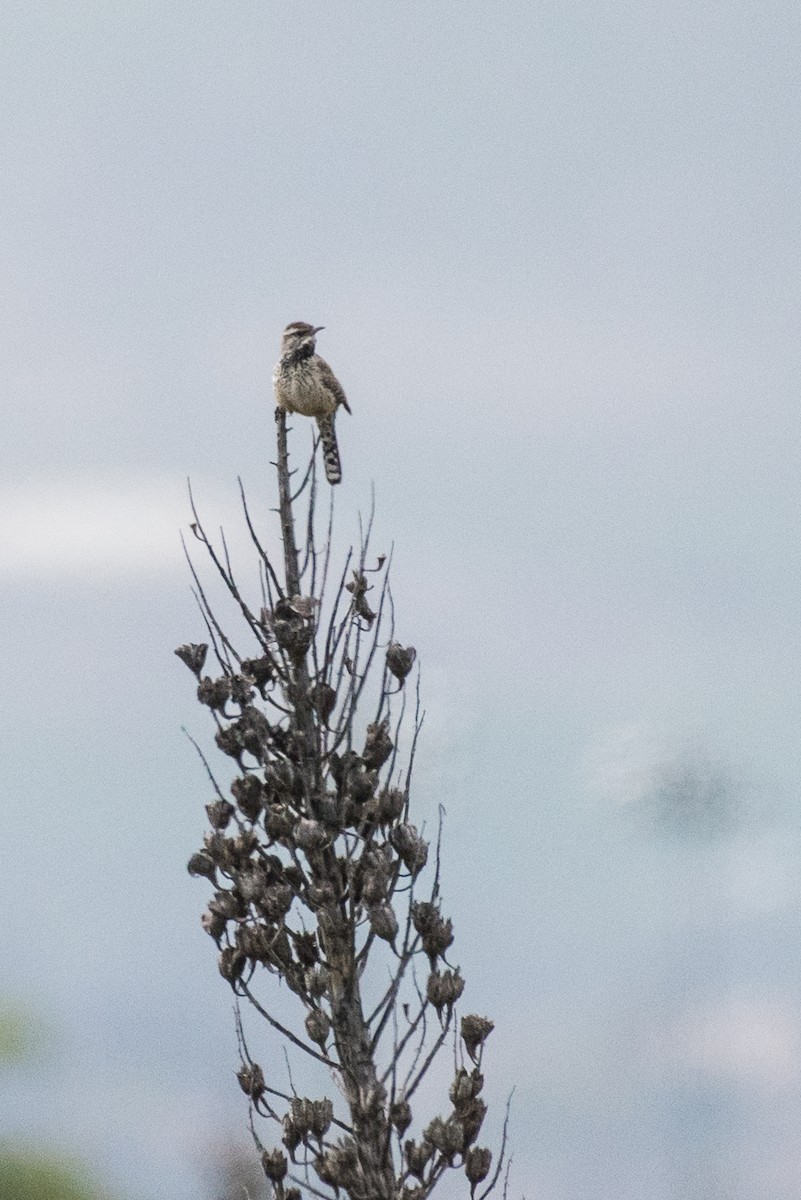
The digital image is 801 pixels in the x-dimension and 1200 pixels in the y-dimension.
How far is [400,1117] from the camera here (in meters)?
9.84

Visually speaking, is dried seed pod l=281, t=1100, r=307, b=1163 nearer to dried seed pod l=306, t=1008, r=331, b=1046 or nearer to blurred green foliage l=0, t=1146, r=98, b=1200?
dried seed pod l=306, t=1008, r=331, b=1046

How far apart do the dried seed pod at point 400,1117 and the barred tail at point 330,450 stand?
5867 mm

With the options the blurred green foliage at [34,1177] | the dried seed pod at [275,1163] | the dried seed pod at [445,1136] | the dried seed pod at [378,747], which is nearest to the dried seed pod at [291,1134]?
the dried seed pod at [275,1163]

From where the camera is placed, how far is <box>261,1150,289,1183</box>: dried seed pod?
9.84m

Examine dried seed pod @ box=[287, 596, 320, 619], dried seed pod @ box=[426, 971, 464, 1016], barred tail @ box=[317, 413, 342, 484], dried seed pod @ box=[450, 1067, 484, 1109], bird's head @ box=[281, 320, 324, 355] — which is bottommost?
dried seed pod @ box=[450, 1067, 484, 1109]

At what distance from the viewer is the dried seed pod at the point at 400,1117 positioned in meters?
9.84

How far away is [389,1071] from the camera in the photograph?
9.98 meters

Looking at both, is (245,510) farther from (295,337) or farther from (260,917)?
(295,337)

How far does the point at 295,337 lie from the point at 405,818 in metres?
6.57

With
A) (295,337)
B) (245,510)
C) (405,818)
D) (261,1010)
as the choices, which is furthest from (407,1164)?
(295,337)

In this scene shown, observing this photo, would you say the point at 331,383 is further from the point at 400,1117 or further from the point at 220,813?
the point at 400,1117

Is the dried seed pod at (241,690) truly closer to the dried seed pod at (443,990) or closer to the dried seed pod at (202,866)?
the dried seed pod at (202,866)

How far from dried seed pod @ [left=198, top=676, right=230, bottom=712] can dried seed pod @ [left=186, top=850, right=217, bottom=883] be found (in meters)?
0.87

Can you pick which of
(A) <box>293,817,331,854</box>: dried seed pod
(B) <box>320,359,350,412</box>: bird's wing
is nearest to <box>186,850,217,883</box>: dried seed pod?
(A) <box>293,817,331,854</box>: dried seed pod
